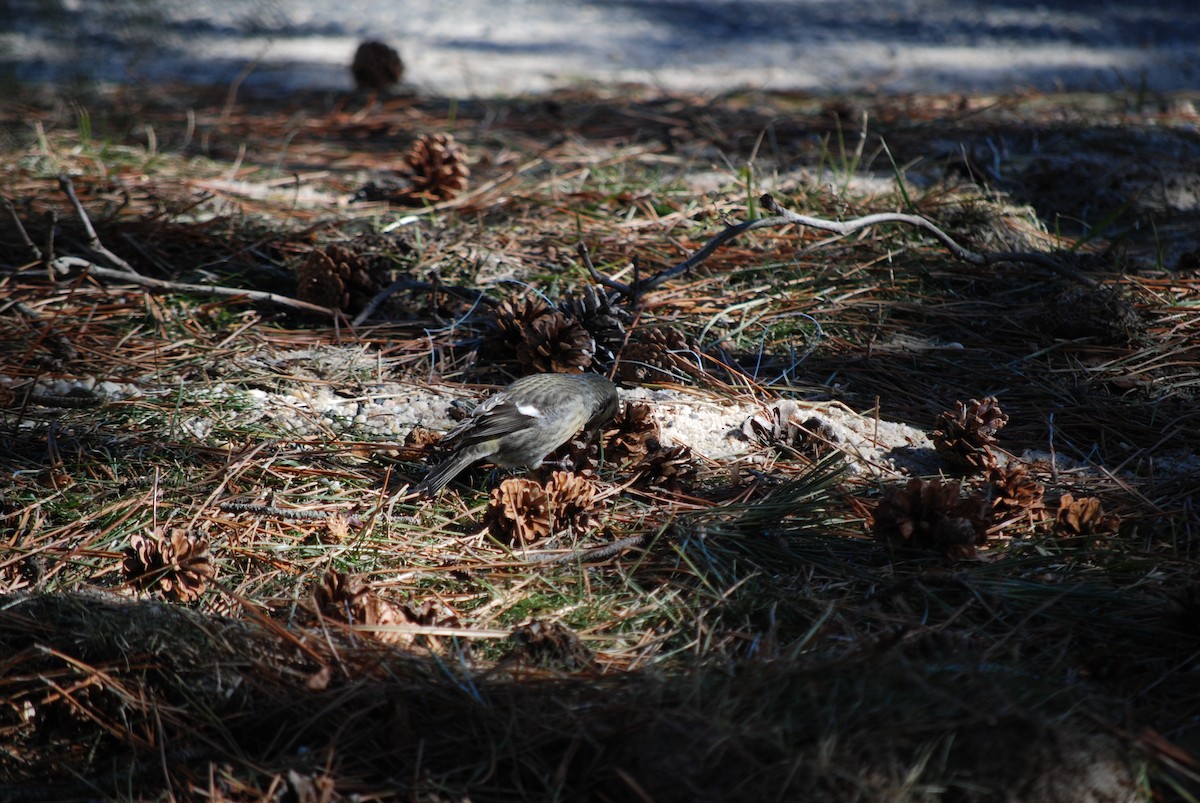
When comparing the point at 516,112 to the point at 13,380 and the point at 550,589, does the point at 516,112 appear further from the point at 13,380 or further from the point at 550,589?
the point at 550,589

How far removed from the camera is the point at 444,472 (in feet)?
9.19

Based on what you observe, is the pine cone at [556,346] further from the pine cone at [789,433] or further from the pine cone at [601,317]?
the pine cone at [789,433]

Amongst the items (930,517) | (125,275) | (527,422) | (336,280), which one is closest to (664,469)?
(527,422)

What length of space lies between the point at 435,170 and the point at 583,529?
2.57 metres

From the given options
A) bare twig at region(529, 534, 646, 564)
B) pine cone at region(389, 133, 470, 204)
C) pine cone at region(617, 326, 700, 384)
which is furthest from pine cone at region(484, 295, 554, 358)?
pine cone at region(389, 133, 470, 204)

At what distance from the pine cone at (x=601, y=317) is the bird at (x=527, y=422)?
41 centimetres

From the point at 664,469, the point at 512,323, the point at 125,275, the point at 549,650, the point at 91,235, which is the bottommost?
the point at 549,650

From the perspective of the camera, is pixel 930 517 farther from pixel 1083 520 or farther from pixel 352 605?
pixel 352 605

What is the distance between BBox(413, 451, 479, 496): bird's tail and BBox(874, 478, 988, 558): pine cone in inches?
47.9

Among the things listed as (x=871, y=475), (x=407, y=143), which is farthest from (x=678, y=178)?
(x=871, y=475)

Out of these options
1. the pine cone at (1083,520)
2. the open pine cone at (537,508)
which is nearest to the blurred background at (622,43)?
the open pine cone at (537,508)

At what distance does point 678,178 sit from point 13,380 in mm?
3049

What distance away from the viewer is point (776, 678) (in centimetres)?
190

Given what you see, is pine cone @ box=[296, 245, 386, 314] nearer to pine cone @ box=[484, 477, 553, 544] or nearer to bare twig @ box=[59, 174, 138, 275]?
bare twig @ box=[59, 174, 138, 275]
